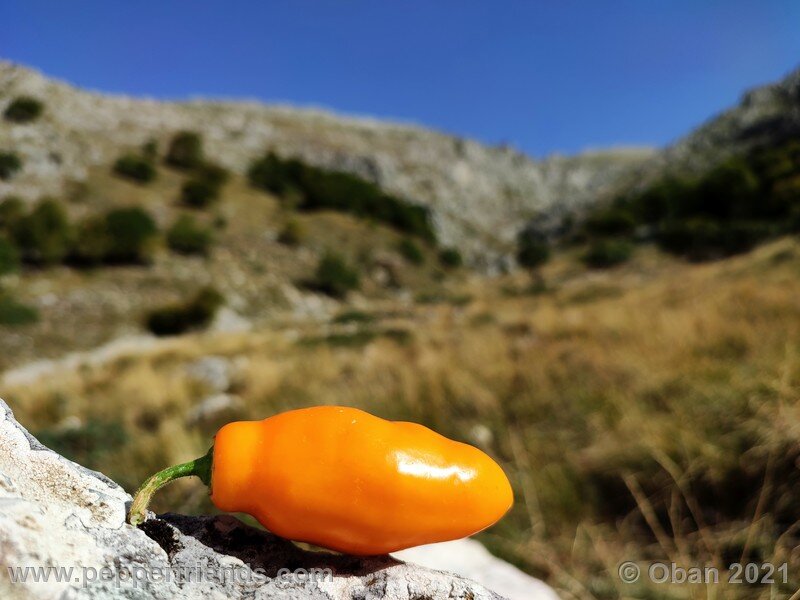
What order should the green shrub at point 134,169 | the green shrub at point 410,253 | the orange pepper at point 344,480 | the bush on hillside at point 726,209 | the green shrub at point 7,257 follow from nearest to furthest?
the orange pepper at point 344,480
the green shrub at point 7,257
the bush on hillside at point 726,209
the green shrub at point 134,169
the green shrub at point 410,253

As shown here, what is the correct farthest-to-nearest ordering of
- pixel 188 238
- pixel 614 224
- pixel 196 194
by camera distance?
pixel 614 224 < pixel 196 194 < pixel 188 238

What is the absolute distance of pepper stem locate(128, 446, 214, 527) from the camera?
100 centimetres

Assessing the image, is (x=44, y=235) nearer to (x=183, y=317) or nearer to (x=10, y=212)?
(x=10, y=212)

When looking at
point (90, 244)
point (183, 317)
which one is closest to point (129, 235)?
point (90, 244)

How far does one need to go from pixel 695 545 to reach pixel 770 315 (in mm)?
3651

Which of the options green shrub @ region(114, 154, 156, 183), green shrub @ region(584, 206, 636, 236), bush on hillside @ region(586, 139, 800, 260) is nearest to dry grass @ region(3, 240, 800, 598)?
bush on hillside @ region(586, 139, 800, 260)

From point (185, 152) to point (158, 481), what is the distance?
48436mm

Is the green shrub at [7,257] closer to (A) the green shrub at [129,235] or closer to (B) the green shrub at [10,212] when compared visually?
(B) the green shrub at [10,212]

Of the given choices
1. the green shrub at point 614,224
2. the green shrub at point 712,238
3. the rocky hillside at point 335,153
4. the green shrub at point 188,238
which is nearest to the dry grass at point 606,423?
the rocky hillside at point 335,153

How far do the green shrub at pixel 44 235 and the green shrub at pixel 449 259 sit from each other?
118 ft

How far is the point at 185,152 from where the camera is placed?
43625 millimetres

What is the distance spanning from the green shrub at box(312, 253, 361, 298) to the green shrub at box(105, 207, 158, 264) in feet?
35.8

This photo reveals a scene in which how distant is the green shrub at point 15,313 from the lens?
2067 cm

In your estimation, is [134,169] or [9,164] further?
[134,169]
